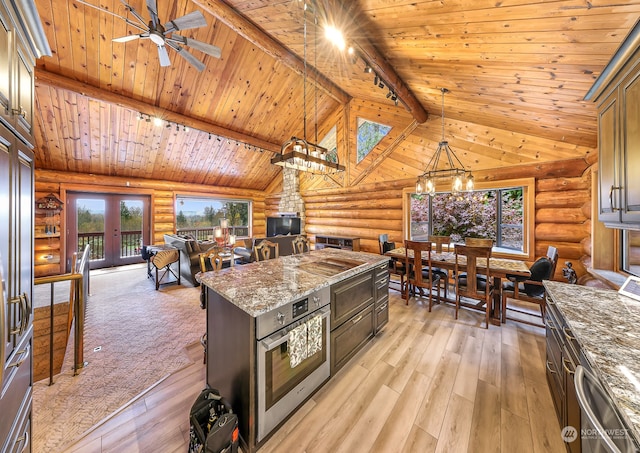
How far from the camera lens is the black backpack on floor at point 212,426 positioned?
1347 millimetres

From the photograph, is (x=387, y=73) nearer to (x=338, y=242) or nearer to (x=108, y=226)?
(x=338, y=242)

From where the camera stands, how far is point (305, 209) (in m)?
8.34

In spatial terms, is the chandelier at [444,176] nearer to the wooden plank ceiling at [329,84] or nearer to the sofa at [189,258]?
the wooden plank ceiling at [329,84]

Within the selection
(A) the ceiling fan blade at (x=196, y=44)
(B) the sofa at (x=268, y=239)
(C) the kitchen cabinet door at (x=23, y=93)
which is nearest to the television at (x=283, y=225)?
(B) the sofa at (x=268, y=239)

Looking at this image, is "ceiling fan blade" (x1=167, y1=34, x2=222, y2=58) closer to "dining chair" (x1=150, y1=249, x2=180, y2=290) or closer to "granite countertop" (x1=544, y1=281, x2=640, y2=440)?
"dining chair" (x1=150, y1=249, x2=180, y2=290)

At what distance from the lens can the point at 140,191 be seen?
7145 millimetres

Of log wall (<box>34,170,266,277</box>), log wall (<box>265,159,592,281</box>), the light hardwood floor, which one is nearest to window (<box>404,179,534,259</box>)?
log wall (<box>265,159,592,281</box>)

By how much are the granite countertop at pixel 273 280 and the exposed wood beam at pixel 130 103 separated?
4.85 m

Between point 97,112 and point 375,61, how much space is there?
613 centimetres

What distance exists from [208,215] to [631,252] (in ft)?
34.6

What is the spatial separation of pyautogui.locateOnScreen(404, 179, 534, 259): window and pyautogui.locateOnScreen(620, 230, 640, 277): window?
1148mm

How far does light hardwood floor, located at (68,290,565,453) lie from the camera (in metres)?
1.62

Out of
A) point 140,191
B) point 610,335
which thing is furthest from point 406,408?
point 140,191

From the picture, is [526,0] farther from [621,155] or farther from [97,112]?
[97,112]
